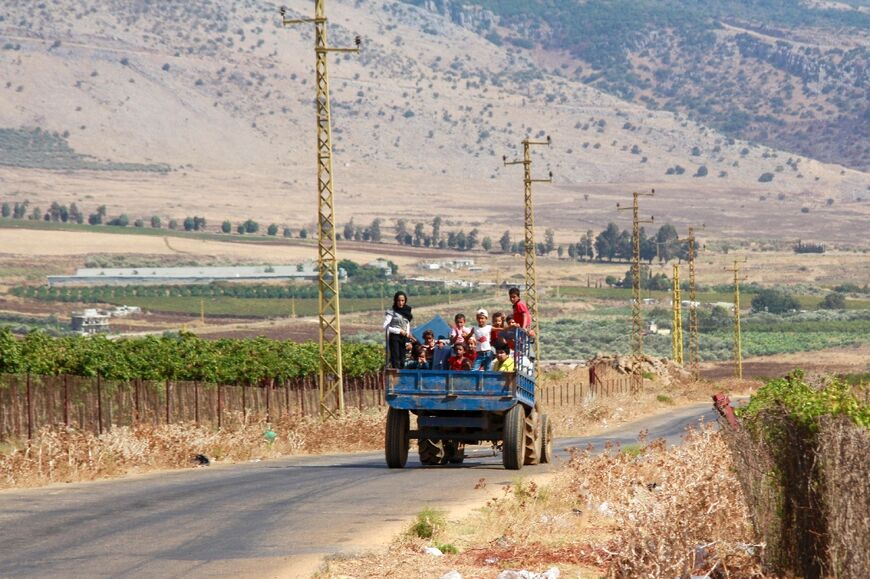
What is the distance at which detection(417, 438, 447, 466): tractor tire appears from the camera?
31086mm

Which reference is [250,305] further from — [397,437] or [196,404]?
[397,437]

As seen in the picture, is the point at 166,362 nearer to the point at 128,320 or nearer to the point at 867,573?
the point at 867,573

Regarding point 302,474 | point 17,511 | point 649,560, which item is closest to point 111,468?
point 302,474

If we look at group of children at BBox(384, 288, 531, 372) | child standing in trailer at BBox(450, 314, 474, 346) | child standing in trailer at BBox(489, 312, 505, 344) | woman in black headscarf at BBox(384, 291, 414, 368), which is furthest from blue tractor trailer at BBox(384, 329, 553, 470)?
woman in black headscarf at BBox(384, 291, 414, 368)

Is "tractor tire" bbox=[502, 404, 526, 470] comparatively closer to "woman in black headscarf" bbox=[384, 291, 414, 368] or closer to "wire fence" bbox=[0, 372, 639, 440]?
"woman in black headscarf" bbox=[384, 291, 414, 368]

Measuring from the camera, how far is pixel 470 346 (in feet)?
93.9

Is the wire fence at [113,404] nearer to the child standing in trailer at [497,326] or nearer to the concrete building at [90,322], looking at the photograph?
the child standing in trailer at [497,326]

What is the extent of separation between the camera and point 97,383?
39312 millimetres

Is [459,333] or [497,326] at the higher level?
[497,326]

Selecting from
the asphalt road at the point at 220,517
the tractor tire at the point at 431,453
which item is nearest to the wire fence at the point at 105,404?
the tractor tire at the point at 431,453

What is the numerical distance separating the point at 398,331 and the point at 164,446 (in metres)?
6.02

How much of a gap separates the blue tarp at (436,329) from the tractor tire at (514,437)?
6.68 feet

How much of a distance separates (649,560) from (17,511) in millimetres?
10385

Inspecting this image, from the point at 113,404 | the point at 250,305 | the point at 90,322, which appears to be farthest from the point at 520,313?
the point at 250,305
